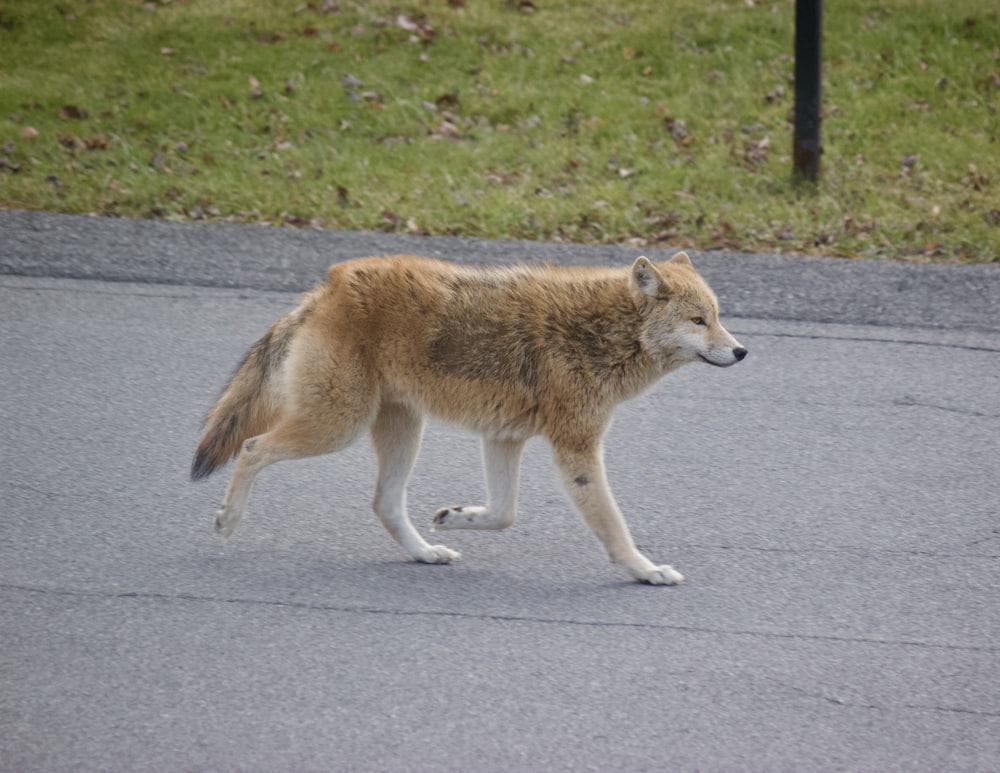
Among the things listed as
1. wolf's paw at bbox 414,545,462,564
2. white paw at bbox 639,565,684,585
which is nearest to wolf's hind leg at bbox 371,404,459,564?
wolf's paw at bbox 414,545,462,564

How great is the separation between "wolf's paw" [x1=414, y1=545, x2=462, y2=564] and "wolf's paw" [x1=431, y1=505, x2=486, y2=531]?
15cm

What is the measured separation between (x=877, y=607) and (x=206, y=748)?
8.06ft

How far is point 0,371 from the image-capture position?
7.11m

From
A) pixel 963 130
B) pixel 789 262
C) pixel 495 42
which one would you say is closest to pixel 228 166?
pixel 495 42

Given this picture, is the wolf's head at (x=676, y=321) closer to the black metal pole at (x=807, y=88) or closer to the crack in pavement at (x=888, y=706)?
the crack in pavement at (x=888, y=706)

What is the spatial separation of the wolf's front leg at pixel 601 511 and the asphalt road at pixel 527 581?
81 millimetres

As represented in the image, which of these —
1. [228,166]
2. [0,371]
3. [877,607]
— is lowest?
[877,607]

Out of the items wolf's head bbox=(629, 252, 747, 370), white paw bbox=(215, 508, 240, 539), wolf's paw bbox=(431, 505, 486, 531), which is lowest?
wolf's paw bbox=(431, 505, 486, 531)

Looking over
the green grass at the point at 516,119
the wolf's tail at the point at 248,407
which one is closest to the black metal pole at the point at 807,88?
the green grass at the point at 516,119

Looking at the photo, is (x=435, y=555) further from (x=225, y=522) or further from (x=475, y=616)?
(x=225, y=522)

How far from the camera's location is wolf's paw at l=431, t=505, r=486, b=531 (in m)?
5.32

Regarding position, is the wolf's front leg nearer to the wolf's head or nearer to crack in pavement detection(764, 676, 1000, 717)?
the wolf's head

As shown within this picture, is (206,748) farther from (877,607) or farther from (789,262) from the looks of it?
(789,262)

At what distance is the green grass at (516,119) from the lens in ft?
33.4
